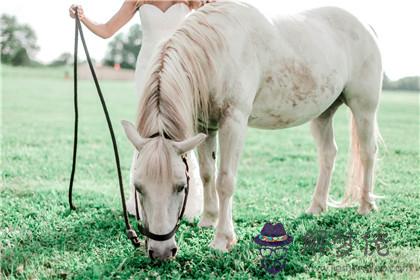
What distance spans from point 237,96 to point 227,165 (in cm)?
51

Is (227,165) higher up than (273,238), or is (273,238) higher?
(227,165)

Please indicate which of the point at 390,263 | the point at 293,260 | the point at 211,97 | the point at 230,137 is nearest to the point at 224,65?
the point at 211,97

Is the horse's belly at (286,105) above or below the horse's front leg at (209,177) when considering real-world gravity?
above

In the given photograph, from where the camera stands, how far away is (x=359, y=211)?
478 cm

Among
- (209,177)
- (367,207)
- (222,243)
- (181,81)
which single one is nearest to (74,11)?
(181,81)

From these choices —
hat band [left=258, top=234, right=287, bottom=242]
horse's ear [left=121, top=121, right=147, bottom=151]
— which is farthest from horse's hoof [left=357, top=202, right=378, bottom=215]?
horse's ear [left=121, top=121, right=147, bottom=151]

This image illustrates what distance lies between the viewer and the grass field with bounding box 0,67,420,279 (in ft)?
10.5

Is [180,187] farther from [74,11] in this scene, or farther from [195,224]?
[74,11]

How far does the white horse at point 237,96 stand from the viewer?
3.03m

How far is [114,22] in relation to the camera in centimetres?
443

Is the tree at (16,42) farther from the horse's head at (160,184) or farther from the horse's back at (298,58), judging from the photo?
the horse's head at (160,184)

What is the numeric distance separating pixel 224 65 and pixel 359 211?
2.21 metres

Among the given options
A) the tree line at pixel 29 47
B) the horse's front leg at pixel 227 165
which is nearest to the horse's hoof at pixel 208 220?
the horse's front leg at pixel 227 165

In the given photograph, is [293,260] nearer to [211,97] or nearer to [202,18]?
[211,97]
